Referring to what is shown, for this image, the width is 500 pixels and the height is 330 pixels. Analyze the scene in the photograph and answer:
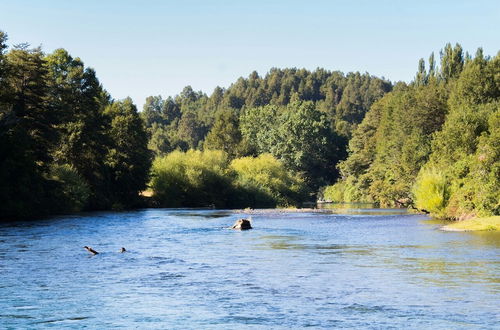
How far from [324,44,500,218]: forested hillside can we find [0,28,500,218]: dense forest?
0.64 feet

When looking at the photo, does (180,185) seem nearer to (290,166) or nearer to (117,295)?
(290,166)

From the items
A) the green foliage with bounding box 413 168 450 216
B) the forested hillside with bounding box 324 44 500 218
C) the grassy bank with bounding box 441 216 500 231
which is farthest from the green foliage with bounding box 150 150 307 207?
the grassy bank with bounding box 441 216 500 231

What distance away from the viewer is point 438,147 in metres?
88.8

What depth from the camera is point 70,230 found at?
56750 mm

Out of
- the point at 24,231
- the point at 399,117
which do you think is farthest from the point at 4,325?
the point at 399,117

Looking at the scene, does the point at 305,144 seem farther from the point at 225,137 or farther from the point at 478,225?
the point at 478,225

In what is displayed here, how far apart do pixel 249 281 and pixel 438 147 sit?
63.5m

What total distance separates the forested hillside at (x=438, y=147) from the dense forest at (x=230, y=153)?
0.19 meters

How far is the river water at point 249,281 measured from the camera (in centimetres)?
2300

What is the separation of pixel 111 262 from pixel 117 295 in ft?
33.0

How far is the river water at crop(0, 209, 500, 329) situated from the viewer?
75.5 feet

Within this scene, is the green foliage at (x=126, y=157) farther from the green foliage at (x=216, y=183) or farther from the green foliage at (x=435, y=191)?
the green foliage at (x=435, y=191)

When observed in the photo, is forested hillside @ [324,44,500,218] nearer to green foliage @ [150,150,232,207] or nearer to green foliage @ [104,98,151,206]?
green foliage @ [150,150,232,207]

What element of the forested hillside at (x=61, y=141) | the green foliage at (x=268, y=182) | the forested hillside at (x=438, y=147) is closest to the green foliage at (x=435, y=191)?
the forested hillside at (x=438, y=147)
